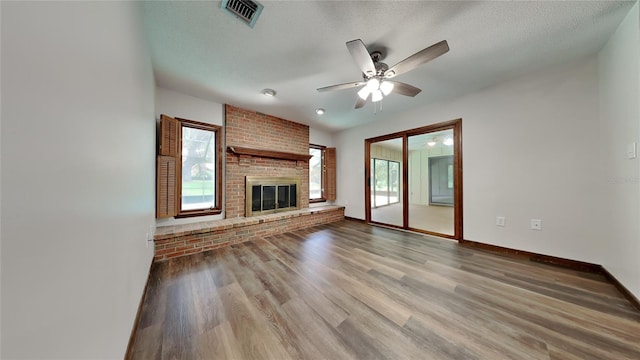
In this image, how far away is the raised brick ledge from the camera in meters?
2.48

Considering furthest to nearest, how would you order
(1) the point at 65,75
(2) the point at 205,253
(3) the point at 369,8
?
(2) the point at 205,253
(3) the point at 369,8
(1) the point at 65,75

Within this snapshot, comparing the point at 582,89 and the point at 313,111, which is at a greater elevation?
the point at 313,111

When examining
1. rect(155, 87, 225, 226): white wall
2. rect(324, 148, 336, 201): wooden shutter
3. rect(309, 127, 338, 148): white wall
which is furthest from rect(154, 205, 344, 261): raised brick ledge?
rect(309, 127, 338, 148): white wall

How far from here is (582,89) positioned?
7.07 feet

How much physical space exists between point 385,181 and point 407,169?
3.32 ft

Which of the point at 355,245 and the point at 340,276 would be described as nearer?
the point at 340,276

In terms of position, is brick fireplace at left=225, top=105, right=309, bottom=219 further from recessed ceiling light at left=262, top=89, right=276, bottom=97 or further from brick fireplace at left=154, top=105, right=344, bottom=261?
recessed ceiling light at left=262, top=89, right=276, bottom=97

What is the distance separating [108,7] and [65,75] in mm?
607

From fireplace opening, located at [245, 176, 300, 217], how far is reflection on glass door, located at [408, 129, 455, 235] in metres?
2.42

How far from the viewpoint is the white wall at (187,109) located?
9.14ft

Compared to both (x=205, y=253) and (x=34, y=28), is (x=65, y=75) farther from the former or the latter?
(x=205, y=253)

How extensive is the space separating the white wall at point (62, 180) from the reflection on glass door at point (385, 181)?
3999mm

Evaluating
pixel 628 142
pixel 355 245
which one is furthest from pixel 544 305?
pixel 355 245

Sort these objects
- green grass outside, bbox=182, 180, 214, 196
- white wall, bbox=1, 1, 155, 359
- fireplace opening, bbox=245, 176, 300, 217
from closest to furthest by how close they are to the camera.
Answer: white wall, bbox=1, 1, 155, 359, green grass outside, bbox=182, 180, 214, 196, fireplace opening, bbox=245, 176, 300, 217
